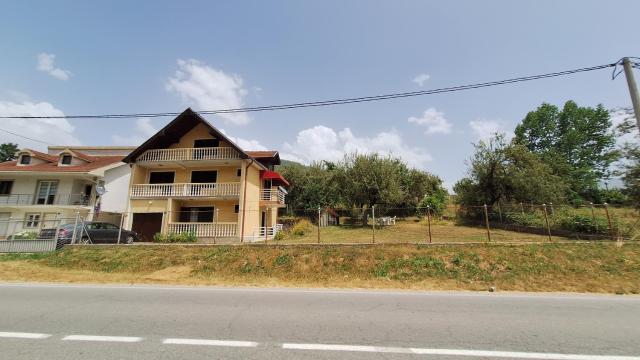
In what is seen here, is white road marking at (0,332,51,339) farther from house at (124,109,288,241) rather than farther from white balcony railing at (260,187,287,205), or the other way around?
white balcony railing at (260,187,287,205)

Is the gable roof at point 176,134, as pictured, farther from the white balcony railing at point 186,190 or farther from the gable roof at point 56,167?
the gable roof at point 56,167

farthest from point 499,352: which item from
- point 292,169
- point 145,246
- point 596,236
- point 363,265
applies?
point 292,169

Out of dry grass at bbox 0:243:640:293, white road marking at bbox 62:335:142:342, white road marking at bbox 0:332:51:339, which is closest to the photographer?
white road marking at bbox 62:335:142:342

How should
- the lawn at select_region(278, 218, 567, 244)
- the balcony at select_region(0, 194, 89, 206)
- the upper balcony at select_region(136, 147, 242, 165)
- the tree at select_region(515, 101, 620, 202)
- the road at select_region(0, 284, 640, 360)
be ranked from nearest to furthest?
the road at select_region(0, 284, 640, 360) < the lawn at select_region(278, 218, 567, 244) < the upper balcony at select_region(136, 147, 242, 165) < the balcony at select_region(0, 194, 89, 206) < the tree at select_region(515, 101, 620, 202)

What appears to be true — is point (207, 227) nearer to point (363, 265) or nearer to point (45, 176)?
point (363, 265)

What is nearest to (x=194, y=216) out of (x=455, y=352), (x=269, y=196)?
(x=269, y=196)

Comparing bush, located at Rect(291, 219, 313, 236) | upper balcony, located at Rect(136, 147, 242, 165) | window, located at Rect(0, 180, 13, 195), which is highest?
upper balcony, located at Rect(136, 147, 242, 165)

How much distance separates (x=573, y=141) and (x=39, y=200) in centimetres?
6754

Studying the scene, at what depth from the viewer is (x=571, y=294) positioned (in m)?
8.07

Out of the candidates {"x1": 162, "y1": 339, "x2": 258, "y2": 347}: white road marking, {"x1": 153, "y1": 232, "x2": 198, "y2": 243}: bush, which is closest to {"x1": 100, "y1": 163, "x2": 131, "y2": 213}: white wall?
{"x1": 153, "y1": 232, "x2": 198, "y2": 243}: bush

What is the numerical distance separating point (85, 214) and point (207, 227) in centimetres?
1462

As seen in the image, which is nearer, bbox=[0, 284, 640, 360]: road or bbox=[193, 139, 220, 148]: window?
bbox=[0, 284, 640, 360]: road

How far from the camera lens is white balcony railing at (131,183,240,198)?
67.6ft

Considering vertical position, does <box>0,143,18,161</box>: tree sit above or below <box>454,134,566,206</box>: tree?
above
